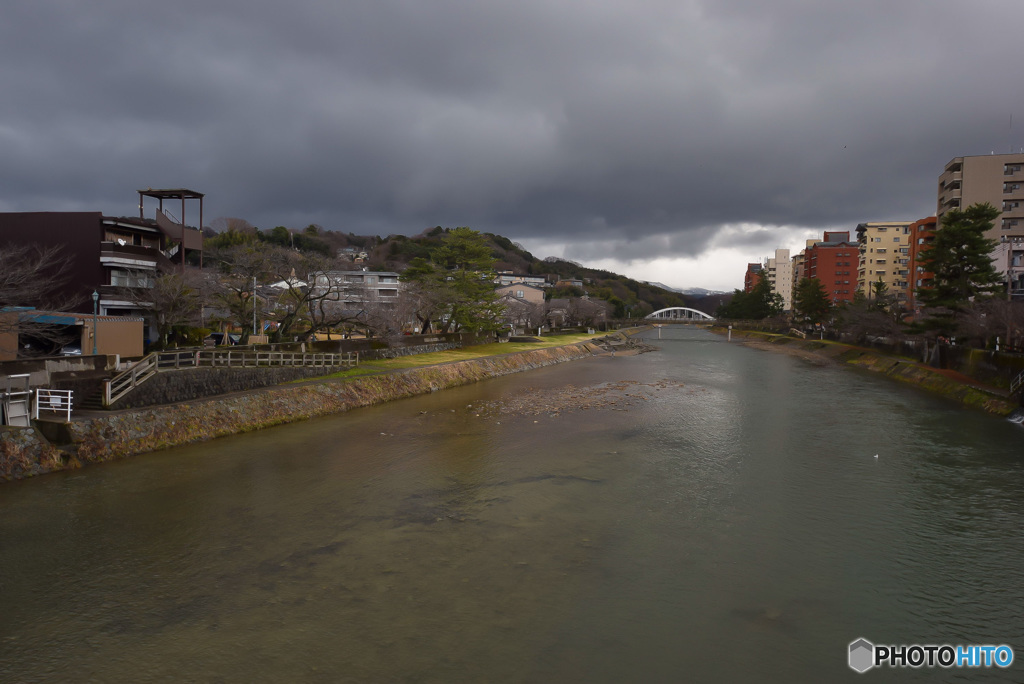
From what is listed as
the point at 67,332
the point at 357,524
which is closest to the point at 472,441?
the point at 357,524

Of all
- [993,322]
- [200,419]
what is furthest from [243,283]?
[993,322]

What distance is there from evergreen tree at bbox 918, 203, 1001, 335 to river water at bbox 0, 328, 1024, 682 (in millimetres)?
18608

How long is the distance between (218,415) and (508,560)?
13379mm

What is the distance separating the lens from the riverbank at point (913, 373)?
2355cm

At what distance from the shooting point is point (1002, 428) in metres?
20.0

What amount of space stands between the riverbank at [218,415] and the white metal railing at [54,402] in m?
0.56

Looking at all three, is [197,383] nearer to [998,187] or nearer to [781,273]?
[998,187]

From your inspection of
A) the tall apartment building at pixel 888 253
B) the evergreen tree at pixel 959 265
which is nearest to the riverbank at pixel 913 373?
the evergreen tree at pixel 959 265

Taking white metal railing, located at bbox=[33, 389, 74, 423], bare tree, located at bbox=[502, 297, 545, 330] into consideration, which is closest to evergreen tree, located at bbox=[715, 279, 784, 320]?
bare tree, located at bbox=[502, 297, 545, 330]

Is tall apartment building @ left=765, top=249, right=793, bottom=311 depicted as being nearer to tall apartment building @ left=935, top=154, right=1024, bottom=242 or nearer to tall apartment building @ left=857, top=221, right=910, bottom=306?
tall apartment building @ left=857, top=221, right=910, bottom=306

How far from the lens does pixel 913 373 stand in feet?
109

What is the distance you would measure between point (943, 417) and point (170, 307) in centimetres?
3507

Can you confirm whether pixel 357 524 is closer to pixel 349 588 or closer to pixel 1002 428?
pixel 349 588

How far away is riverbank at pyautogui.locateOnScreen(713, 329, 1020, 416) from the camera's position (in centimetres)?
2355
